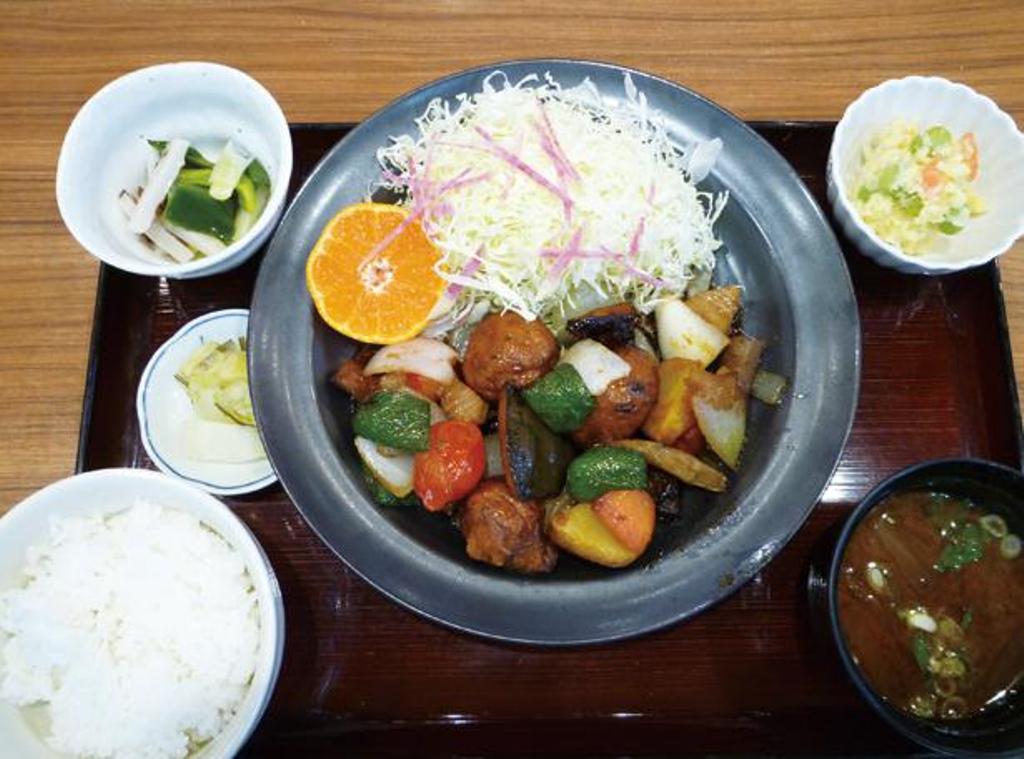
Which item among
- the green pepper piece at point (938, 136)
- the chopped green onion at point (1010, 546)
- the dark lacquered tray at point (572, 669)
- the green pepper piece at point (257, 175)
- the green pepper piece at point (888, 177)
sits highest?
the green pepper piece at point (938, 136)

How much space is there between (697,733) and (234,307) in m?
1.93

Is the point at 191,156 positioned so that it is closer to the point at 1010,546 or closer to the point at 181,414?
the point at 181,414

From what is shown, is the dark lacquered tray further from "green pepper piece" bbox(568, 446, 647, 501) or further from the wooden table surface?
the wooden table surface

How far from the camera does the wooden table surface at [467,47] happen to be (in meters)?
3.05

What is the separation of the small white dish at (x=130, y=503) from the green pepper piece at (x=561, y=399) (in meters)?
0.86

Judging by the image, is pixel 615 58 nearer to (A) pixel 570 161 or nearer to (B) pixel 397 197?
(A) pixel 570 161

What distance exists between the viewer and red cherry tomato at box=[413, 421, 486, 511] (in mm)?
2277

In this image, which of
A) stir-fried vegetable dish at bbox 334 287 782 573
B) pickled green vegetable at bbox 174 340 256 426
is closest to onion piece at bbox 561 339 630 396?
stir-fried vegetable dish at bbox 334 287 782 573

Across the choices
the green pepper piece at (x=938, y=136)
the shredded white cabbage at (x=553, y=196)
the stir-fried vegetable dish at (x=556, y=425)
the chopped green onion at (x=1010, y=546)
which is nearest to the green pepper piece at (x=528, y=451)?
the stir-fried vegetable dish at (x=556, y=425)

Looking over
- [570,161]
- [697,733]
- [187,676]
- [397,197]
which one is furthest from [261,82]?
[697,733]

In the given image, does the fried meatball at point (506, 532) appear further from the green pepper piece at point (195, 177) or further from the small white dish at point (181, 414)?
the green pepper piece at point (195, 177)

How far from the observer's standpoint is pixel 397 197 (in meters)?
2.71

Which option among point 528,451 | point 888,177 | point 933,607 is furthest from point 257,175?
point 933,607

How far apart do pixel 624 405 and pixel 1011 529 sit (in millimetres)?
1115
